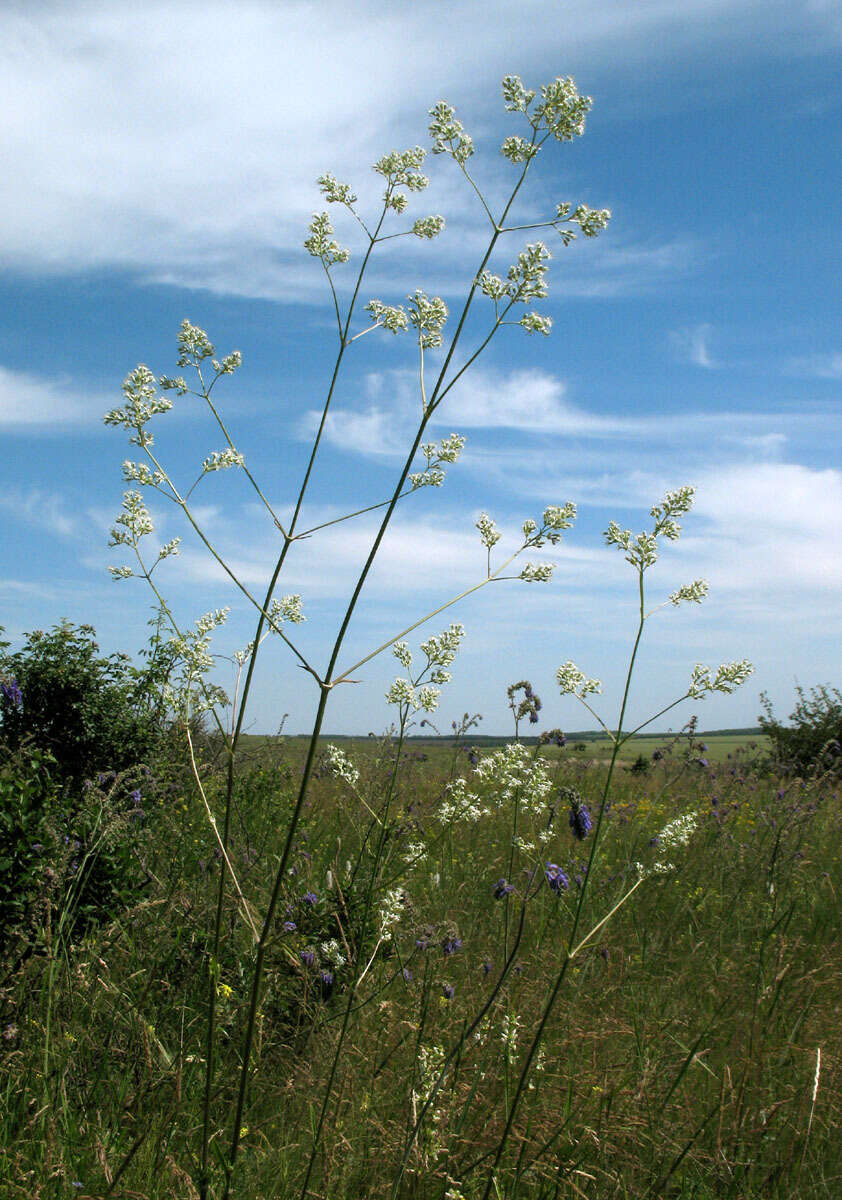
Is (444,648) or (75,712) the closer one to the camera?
(444,648)

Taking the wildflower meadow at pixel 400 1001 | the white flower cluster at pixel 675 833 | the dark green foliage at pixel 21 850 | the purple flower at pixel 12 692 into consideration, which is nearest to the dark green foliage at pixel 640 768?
the wildflower meadow at pixel 400 1001

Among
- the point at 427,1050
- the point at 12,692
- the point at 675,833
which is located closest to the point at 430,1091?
the point at 427,1050

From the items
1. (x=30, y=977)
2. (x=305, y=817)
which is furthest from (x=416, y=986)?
(x=305, y=817)

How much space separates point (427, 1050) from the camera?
241cm

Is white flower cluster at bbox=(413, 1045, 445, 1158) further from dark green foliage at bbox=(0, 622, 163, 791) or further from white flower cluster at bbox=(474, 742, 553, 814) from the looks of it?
dark green foliage at bbox=(0, 622, 163, 791)

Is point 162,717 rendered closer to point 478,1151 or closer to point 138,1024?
point 138,1024

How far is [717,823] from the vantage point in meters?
6.72

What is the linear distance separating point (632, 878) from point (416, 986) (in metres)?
2.33

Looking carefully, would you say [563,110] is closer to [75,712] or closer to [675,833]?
[675,833]

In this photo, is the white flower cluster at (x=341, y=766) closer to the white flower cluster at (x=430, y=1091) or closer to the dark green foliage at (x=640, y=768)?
the white flower cluster at (x=430, y=1091)

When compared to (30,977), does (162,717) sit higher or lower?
higher

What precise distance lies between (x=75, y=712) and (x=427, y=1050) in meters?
5.50

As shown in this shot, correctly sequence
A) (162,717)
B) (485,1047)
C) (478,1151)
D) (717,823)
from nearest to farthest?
(478,1151), (485,1047), (717,823), (162,717)

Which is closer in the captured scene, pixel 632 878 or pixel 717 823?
pixel 632 878
